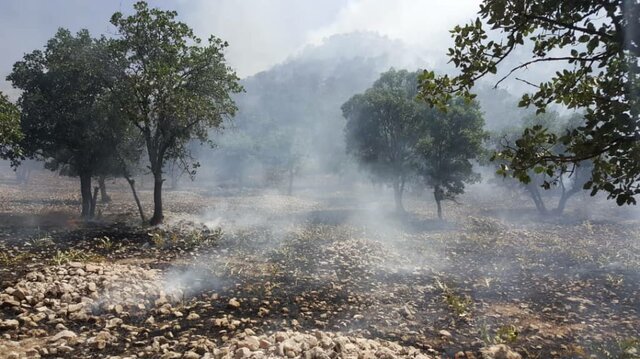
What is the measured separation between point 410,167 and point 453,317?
25633 millimetres

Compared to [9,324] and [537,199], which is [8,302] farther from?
[537,199]

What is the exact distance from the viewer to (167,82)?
18.5m

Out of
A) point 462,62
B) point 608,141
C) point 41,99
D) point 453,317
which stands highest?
point 41,99

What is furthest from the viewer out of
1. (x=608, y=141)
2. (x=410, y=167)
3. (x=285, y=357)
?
(x=410, y=167)

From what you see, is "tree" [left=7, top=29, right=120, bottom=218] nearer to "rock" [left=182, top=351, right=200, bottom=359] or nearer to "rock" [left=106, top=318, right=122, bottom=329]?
"rock" [left=106, top=318, right=122, bottom=329]

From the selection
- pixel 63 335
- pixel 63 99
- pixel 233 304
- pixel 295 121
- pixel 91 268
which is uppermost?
pixel 295 121

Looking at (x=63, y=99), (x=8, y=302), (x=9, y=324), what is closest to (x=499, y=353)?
(x=9, y=324)

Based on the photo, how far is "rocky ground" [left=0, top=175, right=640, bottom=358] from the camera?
289 inches

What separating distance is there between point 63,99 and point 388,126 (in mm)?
24519

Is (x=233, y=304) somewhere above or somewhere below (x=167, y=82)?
below

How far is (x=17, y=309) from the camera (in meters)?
8.11

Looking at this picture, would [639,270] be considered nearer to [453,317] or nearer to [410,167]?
[453,317]

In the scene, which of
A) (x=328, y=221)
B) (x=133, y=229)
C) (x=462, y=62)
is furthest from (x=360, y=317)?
(x=328, y=221)

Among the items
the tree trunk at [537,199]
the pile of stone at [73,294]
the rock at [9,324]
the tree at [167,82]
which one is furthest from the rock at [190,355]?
the tree trunk at [537,199]
